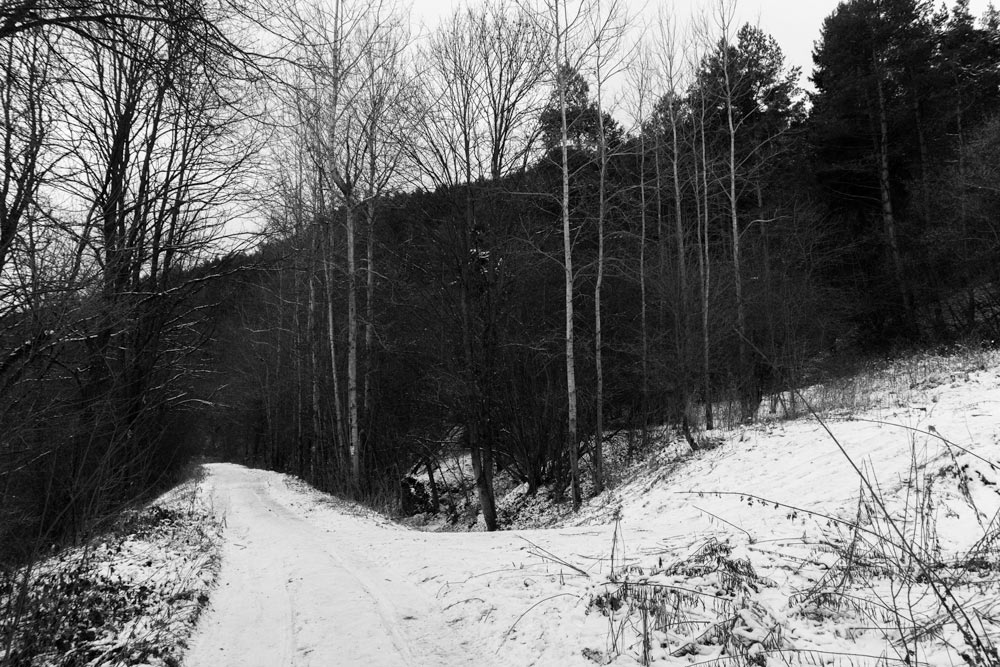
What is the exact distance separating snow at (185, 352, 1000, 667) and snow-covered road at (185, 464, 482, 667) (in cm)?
2

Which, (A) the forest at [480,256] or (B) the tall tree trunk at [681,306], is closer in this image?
(A) the forest at [480,256]

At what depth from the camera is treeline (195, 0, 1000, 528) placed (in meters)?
14.4

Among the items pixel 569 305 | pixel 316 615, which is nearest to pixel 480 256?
pixel 569 305

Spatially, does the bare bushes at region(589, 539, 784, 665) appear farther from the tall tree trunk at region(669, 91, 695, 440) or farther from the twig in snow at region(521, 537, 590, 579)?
the tall tree trunk at region(669, 91, 695, 440)

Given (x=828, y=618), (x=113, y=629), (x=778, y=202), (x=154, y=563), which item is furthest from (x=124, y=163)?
(x=778, y=202)

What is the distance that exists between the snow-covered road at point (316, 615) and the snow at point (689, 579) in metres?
0.02

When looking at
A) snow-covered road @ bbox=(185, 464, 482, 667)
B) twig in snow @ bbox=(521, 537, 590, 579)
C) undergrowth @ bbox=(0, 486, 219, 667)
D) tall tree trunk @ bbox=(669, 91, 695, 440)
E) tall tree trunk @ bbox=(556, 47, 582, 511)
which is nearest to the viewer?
undergrowth @ bbox=(0, 486, 219, 667)

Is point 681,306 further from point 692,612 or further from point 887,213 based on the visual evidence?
point 692,612

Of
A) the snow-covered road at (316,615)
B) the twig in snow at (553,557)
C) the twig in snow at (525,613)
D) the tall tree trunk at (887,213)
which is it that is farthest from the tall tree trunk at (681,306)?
the tall tree trunk at (887,213)

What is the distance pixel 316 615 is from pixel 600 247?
1169 cm

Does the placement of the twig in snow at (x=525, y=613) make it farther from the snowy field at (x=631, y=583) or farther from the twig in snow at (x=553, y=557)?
the twig in snow at (x=553, y=557)

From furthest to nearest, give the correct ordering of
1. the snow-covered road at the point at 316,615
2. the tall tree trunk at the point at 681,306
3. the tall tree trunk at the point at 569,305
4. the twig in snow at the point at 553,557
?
the tall tree trunk at the point at 681,306 → the tall tree trunk at the point at 569,305 → the twig in snow at the point at 553,557 → the snow-covered road at the point at 316,615

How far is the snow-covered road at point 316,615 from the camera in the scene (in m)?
4.70

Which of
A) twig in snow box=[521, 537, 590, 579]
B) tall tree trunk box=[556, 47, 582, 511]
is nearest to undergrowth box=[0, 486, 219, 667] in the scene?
twig in snow box=[521, 537, 590, 579]
